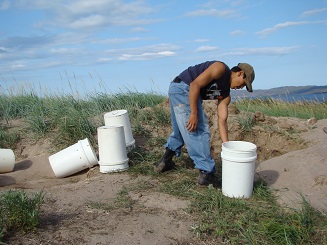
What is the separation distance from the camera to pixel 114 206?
3764 mm

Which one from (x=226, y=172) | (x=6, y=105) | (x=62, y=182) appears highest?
(x=6, y=105)

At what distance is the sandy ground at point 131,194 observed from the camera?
122 inches

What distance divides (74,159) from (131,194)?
4.64 ft

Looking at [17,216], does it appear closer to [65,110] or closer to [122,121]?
[122,121]

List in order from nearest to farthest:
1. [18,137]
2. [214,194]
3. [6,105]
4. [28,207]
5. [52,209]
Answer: [28,207] < [52,209] < [214,194] < [18,137] < [6,105]

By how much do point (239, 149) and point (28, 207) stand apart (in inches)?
91.8

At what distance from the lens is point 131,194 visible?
13.7 ft

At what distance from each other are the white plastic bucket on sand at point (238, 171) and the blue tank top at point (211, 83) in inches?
25.6

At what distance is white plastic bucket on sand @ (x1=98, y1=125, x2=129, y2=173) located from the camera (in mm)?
4957

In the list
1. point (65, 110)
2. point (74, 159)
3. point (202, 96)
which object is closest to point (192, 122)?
point (202, 96)

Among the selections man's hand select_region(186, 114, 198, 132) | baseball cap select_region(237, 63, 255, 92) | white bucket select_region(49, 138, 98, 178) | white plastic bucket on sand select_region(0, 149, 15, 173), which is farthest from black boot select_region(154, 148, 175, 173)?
white plastic bucket on sand select_region(0, 149, 15, 173)

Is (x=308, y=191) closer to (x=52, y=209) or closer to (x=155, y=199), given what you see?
(x=155, y=199)

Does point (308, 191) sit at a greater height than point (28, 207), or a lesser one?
lesser

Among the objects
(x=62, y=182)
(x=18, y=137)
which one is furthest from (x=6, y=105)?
(x=62, y=182)
